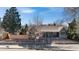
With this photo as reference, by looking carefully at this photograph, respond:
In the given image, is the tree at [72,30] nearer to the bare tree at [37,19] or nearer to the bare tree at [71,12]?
the bare tree at [71,12]

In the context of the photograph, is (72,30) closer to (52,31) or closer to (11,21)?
(52,31)

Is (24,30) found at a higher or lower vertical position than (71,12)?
lower

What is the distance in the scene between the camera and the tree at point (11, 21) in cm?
193

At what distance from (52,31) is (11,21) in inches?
19.0

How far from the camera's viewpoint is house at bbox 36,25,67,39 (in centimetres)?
194

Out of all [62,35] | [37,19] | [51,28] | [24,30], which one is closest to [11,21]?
[24,30]

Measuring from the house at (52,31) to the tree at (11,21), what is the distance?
0.79 feet

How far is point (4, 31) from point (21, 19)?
237mm

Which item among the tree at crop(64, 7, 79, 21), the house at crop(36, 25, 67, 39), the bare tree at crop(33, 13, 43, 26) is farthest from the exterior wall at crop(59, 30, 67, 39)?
the bare tree at crop(33, 13, 43, 26)

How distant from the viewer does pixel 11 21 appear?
1941mm

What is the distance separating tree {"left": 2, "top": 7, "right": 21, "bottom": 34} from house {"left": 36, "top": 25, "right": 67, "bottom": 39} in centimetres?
24

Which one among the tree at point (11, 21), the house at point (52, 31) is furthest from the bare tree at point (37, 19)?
the tree at point (11, 21)

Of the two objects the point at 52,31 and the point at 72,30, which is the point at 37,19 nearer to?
the point at 52,31
